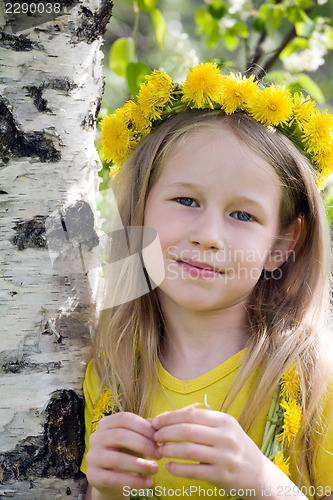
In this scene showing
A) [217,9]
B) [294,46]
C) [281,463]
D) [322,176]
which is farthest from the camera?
[217,9]

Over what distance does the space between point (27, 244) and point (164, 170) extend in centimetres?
43

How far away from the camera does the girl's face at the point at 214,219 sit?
1456 mm

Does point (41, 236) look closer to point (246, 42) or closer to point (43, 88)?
point (43, 88)

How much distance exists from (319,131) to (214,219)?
0.41m

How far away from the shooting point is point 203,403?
1.50m

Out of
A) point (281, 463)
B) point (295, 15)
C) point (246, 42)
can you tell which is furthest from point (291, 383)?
point (246, 42)

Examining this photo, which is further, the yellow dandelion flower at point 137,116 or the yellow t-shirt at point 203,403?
the yellow dandelion flower at point 137,116

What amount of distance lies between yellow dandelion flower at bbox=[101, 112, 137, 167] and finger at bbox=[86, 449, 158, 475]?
0.85m

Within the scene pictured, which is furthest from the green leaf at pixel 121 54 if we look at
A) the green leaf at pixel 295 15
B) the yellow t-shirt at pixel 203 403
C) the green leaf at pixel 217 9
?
the yellow t-shirt at pixel 203 403

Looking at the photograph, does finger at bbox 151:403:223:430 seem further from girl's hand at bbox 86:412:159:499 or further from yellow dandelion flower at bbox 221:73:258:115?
yellow dandelion flower at bbox 221:73:258:115

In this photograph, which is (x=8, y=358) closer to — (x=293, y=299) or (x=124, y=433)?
(x=124, y=433)

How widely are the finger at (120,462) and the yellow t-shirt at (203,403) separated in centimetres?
26

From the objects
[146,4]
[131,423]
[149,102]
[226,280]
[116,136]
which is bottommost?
[131,423]

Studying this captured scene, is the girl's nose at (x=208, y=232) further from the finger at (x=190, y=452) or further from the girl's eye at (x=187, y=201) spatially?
the finger at (x=190, y=452)
